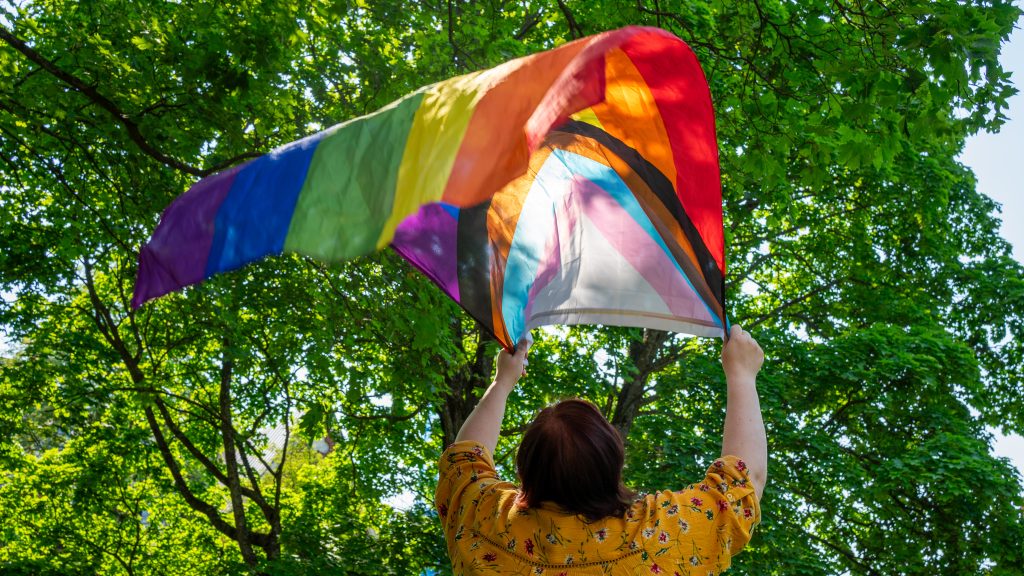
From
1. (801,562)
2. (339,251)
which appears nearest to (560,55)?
(339,251)

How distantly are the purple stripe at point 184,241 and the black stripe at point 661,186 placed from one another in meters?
1.10

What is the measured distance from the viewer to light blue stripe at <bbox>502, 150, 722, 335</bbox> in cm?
283

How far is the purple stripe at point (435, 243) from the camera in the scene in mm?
2514

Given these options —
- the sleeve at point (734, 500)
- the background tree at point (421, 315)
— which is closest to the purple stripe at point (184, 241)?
the sleeve at point (734, 500)

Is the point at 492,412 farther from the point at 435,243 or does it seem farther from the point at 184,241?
the point at 184,241

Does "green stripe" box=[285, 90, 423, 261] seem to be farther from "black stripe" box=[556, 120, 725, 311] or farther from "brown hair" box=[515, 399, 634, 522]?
"black stripe" box=[556, 120, 725, 311]

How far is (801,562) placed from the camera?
1055cm

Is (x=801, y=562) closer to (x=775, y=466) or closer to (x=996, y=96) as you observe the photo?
(x=775, y=466)

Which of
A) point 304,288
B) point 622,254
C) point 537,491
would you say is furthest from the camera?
point 304,288

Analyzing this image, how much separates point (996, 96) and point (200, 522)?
13.9 meters

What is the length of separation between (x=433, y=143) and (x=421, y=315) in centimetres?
502

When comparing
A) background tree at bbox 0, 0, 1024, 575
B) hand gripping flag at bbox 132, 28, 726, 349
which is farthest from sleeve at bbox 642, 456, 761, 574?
background tree at bbox 0, 0, 1024, 575

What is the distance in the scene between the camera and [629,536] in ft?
6.45

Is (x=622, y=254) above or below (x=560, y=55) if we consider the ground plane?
above
